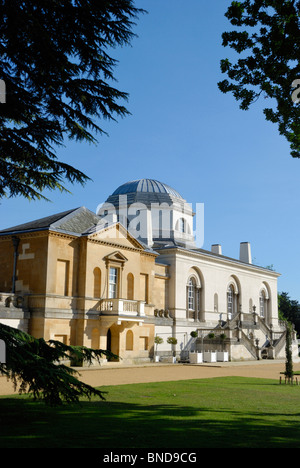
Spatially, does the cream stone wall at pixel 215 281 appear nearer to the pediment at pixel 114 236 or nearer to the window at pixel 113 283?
the pediment at pixel 114 236

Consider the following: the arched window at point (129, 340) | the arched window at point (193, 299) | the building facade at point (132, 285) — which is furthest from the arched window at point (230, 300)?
the arched window at point (129, 340)

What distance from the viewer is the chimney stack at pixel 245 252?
184 feet

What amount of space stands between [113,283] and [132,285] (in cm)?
195

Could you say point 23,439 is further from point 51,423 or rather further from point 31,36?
point 31,36

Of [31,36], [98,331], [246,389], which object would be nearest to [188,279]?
[98,331]

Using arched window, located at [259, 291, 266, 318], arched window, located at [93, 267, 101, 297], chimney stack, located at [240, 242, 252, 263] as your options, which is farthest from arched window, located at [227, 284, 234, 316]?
arched window, located at [93, 267, 101, 297]

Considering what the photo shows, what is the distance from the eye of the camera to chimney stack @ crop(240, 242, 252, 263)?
56000 millimetres

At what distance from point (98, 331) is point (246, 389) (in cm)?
1465

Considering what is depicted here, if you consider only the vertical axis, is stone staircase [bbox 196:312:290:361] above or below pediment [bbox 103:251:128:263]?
below

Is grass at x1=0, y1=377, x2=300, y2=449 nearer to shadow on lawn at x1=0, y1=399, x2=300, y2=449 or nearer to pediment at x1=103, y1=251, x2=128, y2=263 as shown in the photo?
shadow on lawn at x1=0, y1=399, x2=300, y2=449

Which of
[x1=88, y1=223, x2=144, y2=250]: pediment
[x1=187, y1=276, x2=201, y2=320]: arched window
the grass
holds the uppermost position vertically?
[x1=88, y1=223, x2=144, y2=250]: pediment

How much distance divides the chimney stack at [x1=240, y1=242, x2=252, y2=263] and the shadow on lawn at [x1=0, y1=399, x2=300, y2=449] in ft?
147

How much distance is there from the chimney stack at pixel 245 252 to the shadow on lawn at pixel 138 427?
44924 millimetres

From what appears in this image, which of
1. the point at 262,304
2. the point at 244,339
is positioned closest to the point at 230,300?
the point at 262,304
